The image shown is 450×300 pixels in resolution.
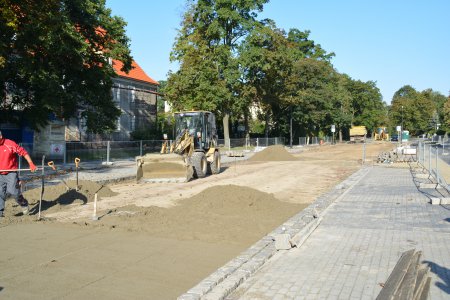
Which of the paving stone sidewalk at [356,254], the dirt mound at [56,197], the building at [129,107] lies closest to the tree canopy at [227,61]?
the building at [129,107]

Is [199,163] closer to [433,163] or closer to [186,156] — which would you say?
[186,156]

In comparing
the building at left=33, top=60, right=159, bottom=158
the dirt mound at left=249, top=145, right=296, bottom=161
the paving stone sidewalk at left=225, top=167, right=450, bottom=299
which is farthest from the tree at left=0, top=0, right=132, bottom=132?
the paving stone sidewalk at left=225, top=167, right=450, bottom=299

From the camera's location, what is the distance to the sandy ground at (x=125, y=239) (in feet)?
18.5

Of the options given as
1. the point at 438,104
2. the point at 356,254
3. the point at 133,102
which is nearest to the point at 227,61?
the point at 133,102

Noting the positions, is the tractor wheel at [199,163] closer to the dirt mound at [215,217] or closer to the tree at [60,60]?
the dirt mound at [215,217]

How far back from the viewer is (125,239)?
808 centimetres

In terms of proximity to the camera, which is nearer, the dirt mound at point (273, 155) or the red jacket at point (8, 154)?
the red jacket at point (8, 154)

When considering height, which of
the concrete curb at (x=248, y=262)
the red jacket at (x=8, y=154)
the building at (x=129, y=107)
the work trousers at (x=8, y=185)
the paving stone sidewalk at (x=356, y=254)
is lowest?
the paving stone sidewalk at (x=356, y=254)

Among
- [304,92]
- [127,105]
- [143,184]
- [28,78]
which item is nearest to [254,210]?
[143,184]

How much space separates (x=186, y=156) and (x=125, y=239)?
10.7 meters

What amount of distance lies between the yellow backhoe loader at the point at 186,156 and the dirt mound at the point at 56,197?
13.0 ft

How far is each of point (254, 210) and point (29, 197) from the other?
5.96 metres

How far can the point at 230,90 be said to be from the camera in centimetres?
4659

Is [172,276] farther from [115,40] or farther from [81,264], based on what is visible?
[115,40]
